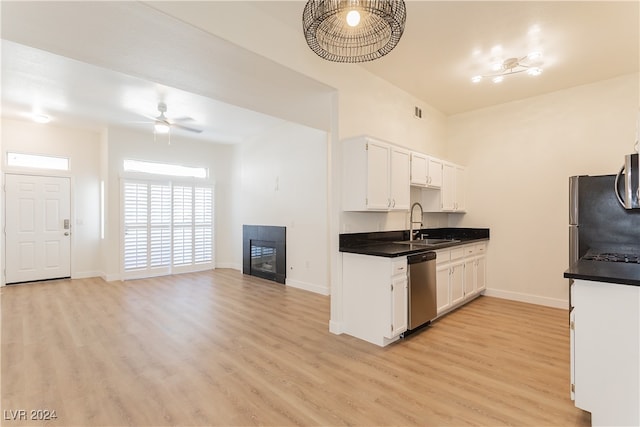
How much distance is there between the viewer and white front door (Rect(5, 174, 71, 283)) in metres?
5.81

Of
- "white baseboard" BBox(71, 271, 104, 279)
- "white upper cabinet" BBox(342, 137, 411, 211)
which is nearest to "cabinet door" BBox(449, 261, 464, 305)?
"white upper cabinet" BBox(342, 137, 411, 211)

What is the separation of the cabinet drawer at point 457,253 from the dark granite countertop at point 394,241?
84mm

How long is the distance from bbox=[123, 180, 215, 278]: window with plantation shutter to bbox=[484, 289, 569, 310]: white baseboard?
6.10m

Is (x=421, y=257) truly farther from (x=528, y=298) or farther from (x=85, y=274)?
(x=85, y=274)

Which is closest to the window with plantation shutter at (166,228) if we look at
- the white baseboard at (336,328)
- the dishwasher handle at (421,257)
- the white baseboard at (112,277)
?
the white baseboard at (112,277)

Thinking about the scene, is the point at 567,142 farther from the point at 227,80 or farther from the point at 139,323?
the point at 139,323

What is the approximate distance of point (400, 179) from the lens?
3.73m

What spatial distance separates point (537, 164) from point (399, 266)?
3.09 m

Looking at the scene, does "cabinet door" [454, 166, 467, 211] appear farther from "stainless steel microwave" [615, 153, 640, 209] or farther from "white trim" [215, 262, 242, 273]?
"white trim" [215, 262, 242, 273]

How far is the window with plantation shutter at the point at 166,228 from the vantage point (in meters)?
6.43

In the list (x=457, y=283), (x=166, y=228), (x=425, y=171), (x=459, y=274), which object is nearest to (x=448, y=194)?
(x=425, y=171)

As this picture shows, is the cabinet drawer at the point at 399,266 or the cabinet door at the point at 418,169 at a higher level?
the cabinet door at the point at 418,169

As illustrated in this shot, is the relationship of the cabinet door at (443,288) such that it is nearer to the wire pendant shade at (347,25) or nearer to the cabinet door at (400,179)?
→ the cabinet door at (400,179)

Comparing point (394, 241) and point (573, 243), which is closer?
point (573, 243)
